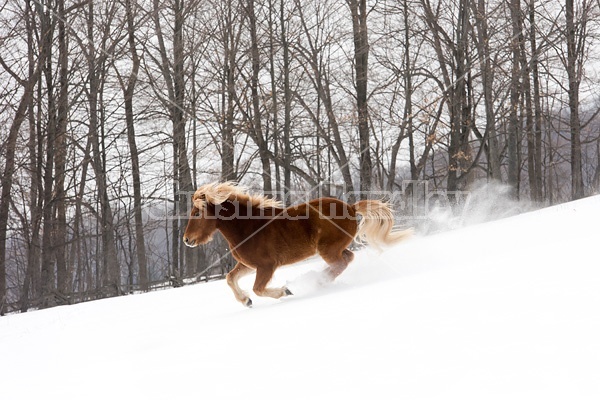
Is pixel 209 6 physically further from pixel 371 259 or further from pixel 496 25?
pixel 371 259

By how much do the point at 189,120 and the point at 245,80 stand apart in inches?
101

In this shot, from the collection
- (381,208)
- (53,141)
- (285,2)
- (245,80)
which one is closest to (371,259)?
(381,208)

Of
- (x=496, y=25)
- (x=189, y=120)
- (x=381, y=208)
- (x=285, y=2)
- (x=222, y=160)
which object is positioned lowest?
(x=381, y=208)

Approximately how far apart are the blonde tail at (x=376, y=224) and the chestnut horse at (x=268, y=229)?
0.32 m

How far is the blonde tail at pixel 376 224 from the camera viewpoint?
649 centimetres

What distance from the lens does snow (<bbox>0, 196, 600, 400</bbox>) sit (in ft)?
6.38

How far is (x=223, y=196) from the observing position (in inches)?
236

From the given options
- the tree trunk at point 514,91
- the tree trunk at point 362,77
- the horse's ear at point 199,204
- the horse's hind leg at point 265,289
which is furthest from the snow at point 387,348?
the tree trunk at point 514,91

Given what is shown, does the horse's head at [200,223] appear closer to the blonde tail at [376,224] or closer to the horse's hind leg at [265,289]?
the horse's hind leg at [265,289]

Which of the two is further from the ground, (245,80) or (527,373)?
(245,80)

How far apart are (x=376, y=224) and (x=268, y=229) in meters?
1.51

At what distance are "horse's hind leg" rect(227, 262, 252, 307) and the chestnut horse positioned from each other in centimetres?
1

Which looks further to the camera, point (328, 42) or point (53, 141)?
point (328, 42)

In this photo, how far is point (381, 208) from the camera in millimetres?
6566
